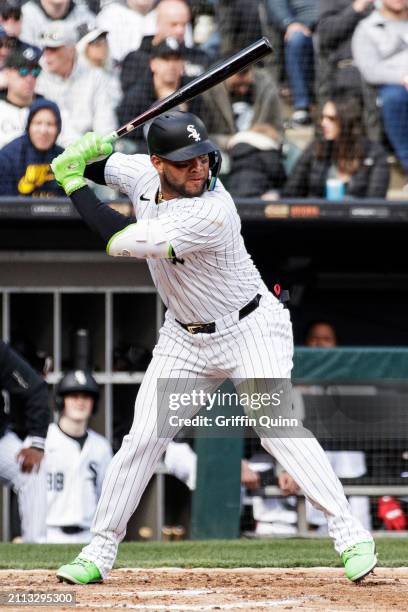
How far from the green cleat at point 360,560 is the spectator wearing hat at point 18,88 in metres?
4.55

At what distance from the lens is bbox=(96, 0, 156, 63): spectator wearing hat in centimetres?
817

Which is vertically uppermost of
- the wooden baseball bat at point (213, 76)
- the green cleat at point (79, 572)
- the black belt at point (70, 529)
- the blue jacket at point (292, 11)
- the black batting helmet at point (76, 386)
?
the blue jacket at point (292, 11)

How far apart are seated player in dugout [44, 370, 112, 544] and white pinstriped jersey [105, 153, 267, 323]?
3.17 m

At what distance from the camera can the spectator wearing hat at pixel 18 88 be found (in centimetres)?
776

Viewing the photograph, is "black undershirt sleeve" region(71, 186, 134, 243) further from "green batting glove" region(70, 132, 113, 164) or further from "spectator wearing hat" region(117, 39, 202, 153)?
"spectator wearing hat" region(117, 39, 202, 153)

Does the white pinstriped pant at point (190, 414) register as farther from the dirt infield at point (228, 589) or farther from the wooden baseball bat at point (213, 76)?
the wooden baseball bat at point (213, 76)

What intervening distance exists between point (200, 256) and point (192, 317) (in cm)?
22

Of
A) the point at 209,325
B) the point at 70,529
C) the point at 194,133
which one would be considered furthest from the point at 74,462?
the point at 194,133

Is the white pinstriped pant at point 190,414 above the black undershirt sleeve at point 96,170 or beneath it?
beneath

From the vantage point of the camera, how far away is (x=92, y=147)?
411 centimetres

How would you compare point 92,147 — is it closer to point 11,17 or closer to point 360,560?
point 360,560

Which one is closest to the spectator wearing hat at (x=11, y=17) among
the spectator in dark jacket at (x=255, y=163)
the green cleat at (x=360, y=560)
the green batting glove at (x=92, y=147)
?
the spectator in dark jacket at (x=255, y=163)

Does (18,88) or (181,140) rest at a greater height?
(18,88)

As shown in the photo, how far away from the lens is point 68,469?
7.13m
